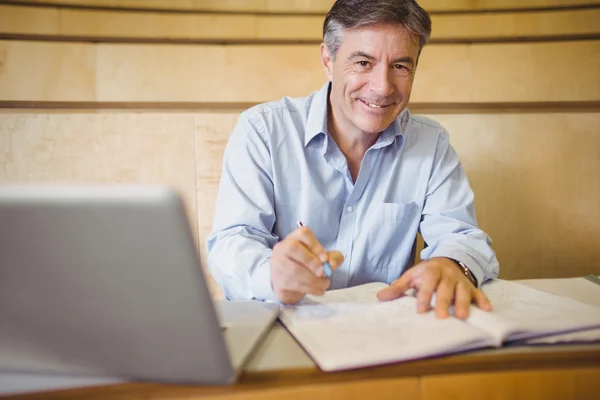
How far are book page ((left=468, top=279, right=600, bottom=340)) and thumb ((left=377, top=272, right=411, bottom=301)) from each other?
0.40ft

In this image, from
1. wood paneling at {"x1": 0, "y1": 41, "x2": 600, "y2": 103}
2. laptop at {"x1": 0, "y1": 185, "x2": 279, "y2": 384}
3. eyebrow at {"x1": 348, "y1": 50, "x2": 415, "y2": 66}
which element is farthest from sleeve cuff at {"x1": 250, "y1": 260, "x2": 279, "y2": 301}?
wood paneling at {"x1": 0, "y1": 41, "x2": 600, "y2": 103}

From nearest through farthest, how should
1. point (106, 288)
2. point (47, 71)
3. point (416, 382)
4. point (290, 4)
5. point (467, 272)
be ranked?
1. point (106, 288)
2. point (416, 382)
3. point (467, 272)
4. point (47, 71)
5. point (290, 4)

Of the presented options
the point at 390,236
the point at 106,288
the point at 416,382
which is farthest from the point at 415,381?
the point at 390,236

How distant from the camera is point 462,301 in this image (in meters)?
0.68

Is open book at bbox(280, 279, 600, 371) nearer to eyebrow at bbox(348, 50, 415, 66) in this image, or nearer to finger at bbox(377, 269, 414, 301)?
finger at bbox(377, 269, 414, 301)

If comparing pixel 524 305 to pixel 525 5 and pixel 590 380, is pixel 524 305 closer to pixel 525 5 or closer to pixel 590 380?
pixel 590 380

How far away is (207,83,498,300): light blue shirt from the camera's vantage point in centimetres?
117

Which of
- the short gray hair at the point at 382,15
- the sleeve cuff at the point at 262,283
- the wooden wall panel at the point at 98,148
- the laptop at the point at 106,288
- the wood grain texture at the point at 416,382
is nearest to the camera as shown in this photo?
the laptop at the point at 106,288

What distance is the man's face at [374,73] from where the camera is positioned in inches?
43.9

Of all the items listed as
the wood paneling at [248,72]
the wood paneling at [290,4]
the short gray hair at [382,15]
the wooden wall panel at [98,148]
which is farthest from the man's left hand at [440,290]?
the wood paneling at [290,4]

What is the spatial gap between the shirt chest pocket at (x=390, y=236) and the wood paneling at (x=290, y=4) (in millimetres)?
731

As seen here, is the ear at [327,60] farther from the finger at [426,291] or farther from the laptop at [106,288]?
the laptop at [106,288]

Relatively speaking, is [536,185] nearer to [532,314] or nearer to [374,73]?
[374,73]

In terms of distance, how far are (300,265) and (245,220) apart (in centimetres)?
39
